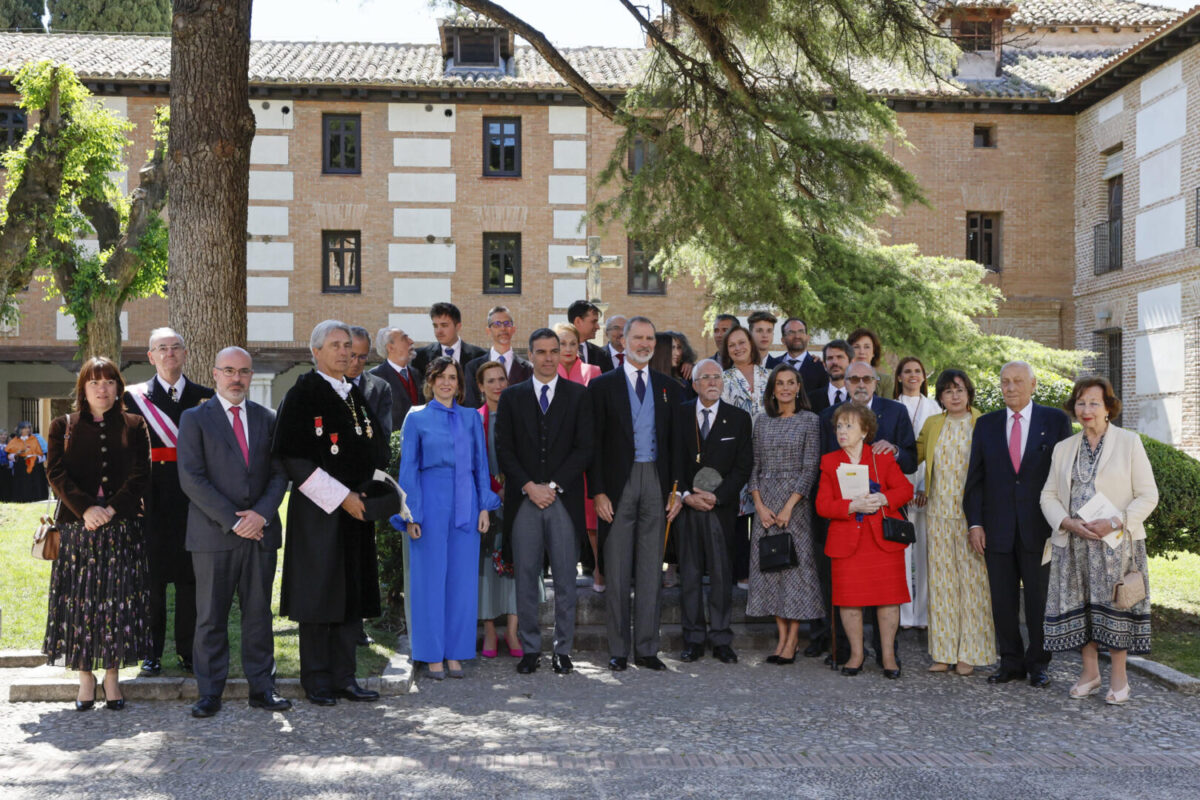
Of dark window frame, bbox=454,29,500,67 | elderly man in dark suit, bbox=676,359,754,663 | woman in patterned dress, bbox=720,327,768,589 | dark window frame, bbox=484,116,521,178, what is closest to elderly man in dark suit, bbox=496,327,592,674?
elderly man in dark suit, bbox=676,359,754,663

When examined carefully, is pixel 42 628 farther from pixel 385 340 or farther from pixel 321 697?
pixel 385 340

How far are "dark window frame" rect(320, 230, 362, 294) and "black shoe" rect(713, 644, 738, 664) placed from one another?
19.7 meters

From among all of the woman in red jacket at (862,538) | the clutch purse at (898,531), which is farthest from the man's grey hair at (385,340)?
the clutch purse at (898,531)

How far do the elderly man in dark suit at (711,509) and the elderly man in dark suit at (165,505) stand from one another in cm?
317

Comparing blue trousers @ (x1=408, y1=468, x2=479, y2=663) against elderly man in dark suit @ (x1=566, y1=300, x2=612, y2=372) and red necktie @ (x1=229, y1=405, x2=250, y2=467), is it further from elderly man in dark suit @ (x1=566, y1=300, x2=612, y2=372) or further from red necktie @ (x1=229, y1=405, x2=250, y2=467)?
elderly man in dark suit @ (x1=566, y1=300, x2=612, y2=372)

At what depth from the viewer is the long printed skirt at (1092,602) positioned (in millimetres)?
6719

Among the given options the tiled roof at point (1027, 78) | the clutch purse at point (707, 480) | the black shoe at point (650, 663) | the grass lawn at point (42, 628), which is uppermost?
the tiled roof at point (1027, 78)

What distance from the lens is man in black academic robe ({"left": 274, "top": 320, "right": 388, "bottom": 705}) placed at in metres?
6.64

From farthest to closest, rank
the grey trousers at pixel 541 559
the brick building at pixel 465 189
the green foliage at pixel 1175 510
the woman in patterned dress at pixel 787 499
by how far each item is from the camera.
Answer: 1. the brick building at pixel 465 189
2. the green foliage at pixel 1175 510
3. the woman in patterned dress at pixel 787 499
4. the grey trousers at pixel 541 559

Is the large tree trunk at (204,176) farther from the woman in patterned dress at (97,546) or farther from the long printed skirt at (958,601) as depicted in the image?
the long printed skirt at (958,601)

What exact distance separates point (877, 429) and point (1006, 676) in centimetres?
175

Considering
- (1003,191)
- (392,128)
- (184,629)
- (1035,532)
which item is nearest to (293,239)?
(392,128)

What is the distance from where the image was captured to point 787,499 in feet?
25.7

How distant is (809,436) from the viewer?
7.82 m
